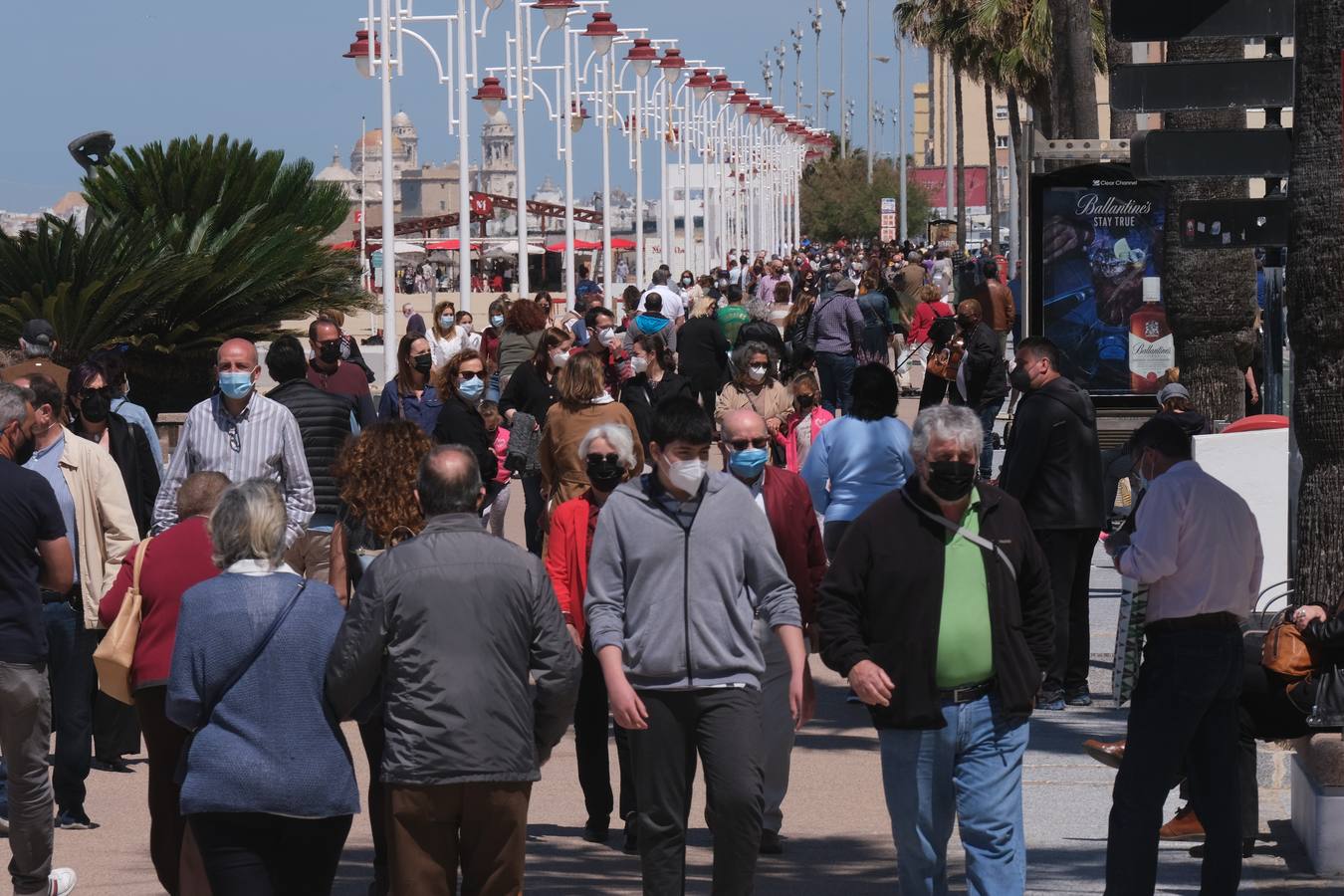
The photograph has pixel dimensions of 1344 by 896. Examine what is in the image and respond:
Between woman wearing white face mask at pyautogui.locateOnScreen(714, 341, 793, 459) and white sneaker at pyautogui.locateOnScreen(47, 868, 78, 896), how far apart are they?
19.9ft

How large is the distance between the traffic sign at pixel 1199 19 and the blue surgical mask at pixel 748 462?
200 centimetres

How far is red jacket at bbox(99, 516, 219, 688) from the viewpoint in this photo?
6.20 m

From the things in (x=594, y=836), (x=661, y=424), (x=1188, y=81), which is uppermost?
(x=1188, y=81)

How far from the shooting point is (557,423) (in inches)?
387

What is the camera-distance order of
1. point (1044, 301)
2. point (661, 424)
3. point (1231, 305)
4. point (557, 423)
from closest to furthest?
1. point (661, 424)
2. point (557, 423)
3. point (1231, 305)
4. point (1044, 301)

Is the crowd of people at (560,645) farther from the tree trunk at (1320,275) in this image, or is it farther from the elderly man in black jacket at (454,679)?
the tree trunk at (1320,275)

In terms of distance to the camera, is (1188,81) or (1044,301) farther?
(1044,301)

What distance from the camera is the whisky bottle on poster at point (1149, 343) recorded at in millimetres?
18094

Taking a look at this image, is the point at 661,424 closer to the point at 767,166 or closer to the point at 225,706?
the point at 225,706

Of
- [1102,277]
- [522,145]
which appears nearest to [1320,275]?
[1102,277]

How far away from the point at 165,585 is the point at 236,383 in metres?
2.47

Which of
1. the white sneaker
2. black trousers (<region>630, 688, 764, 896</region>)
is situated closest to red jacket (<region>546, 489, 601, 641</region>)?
black trousers (<region>630, 688, 764, 896</region>)

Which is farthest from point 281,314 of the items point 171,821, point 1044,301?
point 171,821

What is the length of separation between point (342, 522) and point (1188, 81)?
331 cm
